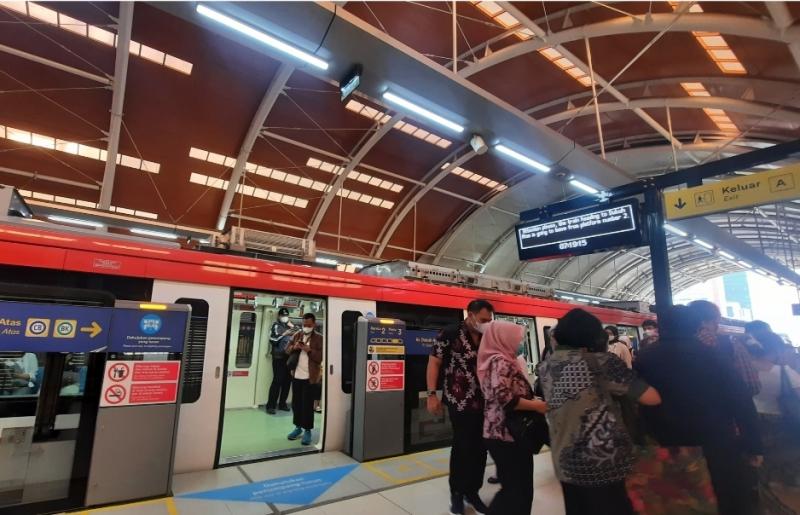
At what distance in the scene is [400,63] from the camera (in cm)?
536

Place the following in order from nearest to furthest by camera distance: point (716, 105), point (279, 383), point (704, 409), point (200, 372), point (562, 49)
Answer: point (704, 409)
point (200, 372)
point (279, 383)
point (562, 49)
point (716, 105)

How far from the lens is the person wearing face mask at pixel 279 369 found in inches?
282

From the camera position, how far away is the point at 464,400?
10.6ft

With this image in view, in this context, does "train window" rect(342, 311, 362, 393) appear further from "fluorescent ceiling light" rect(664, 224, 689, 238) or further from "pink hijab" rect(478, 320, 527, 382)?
"fluorescent ceiling light" rect(664, 224, 689, 238)

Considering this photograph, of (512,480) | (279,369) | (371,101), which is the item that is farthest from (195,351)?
(371,101)

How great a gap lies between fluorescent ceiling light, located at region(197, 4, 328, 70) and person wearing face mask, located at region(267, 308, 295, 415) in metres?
4.43

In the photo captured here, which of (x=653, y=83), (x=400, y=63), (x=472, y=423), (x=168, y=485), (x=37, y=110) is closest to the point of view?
(x=472, y=423)

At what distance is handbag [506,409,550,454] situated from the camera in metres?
2.38

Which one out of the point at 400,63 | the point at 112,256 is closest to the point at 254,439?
the point at 112,256

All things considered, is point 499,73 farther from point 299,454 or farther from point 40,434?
point 40,434

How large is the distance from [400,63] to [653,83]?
24.0ft

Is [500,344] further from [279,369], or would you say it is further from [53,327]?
[279,369]

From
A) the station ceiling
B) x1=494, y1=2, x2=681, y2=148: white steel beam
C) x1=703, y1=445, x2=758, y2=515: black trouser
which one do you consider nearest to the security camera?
the station ceiling

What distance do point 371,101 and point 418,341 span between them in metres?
8.54
